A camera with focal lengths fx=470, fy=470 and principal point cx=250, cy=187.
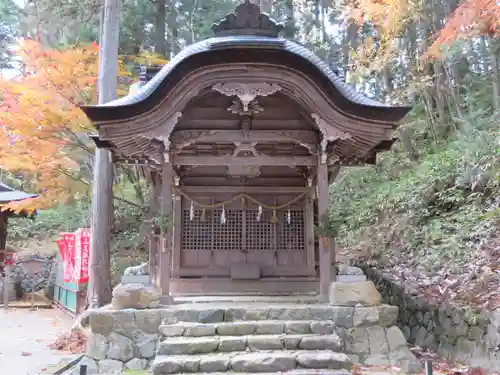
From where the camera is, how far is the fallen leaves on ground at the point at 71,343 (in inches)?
350

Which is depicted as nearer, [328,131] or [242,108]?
[328,131]

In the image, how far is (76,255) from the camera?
12.9 m

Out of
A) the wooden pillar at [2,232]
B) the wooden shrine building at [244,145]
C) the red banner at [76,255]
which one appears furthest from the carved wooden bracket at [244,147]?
the wooden pillar at [2,232]

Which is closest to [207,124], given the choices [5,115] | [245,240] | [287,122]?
[287,122]

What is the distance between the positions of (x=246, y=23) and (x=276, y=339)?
200 inches

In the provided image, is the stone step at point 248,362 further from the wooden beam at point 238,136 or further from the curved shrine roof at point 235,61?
the curved shrine roof at point 235,61

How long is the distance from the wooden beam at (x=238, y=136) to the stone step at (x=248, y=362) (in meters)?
3.41

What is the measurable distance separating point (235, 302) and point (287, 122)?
310cm

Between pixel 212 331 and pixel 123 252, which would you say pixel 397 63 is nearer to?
pixel 123 252

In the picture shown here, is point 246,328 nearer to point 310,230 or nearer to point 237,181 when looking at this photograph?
point 310,230

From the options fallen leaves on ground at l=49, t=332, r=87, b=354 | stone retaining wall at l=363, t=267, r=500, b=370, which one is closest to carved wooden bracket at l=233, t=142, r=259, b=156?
stone retaining wall at l=363, t=267, r=500, b=370

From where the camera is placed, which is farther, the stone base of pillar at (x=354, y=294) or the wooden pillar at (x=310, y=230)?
the wooden pillar at (x=310, y=230)

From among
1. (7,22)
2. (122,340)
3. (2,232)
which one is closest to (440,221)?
(122,340)

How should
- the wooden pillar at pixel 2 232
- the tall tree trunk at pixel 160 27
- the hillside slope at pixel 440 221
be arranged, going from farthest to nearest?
the tall tree trunk at pixel 160 27 → the wooden pillar at pixel 2 232 → the hillside slope at pixel 440 221
